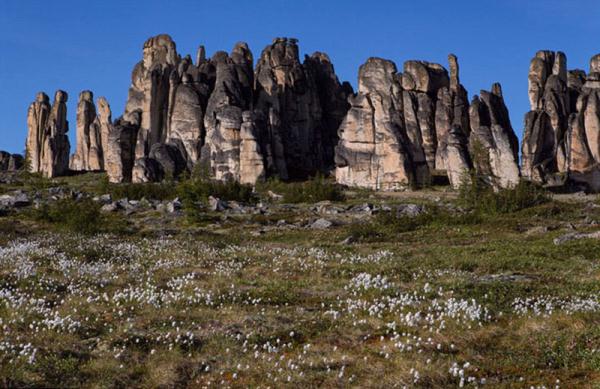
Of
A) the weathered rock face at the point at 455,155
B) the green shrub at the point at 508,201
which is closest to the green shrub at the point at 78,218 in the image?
the green shrub at the point at 508,201

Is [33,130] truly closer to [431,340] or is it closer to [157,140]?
[157,140]

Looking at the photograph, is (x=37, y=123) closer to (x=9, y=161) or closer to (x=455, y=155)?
(x=9, y=161)

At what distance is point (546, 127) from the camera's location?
4301 inches

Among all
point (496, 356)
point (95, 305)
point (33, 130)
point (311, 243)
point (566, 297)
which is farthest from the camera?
point (33, 130)

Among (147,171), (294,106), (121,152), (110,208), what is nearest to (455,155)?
(294,106)

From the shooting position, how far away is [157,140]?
416 feet

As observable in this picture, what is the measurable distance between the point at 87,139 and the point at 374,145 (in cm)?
8137

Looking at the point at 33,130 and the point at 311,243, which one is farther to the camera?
the point at 33,130

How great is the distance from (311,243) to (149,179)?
79.0 m

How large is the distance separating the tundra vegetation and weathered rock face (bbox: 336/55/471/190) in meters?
64.9

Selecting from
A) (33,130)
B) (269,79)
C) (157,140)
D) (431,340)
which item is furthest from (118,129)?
(431,340)

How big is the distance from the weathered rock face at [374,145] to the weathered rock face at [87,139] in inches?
2606

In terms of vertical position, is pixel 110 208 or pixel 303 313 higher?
pixel 110 208

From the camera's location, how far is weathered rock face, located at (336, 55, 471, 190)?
327 feet
